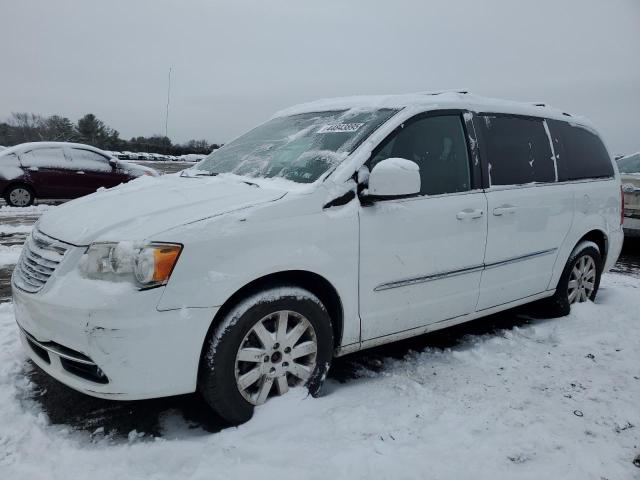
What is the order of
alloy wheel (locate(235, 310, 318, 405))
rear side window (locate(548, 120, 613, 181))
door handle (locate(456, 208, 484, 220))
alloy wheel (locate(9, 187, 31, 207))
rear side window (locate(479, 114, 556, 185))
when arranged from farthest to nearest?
alloy wheel (locate(9, 187, 31, 207)), rear side window (locate(548, 120, 613, 181)), rear side window (locate(479, 114, 556, 185)), door handle (locate(456, 208, 484, 220)), alloy wheel (locate(235, 310, 318, 405))

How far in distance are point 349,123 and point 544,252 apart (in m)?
1.98

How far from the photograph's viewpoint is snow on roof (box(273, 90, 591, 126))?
11.0ft

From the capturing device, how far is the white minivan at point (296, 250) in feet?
7.53

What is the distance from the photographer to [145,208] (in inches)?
102

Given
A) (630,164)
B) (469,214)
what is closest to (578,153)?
(469,214)

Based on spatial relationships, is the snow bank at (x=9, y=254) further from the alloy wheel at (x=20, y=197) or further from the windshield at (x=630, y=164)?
the windshield at (x=630, y=164)

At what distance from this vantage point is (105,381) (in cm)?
232

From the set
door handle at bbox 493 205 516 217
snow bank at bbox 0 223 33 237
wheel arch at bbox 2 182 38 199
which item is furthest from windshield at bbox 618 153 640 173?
wheel arch at bbox 2 182 38 199

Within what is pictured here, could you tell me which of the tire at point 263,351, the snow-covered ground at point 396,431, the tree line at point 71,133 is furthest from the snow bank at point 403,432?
the tree line at point 71,133

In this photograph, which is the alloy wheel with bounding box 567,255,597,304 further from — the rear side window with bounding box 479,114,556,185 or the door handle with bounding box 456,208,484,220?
the door handle with bounding box 456,208,484,220

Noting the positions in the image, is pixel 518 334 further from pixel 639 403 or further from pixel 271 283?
pixel 271 283

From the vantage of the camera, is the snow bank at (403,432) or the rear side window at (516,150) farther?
the rear side window at (516,150)

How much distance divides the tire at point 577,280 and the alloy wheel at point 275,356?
2688 millimetres

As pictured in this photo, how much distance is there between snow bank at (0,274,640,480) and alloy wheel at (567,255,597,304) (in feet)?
3.53
